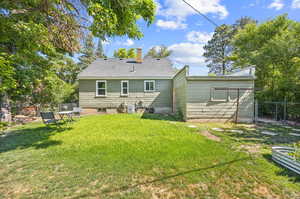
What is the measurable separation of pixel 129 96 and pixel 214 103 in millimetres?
6863

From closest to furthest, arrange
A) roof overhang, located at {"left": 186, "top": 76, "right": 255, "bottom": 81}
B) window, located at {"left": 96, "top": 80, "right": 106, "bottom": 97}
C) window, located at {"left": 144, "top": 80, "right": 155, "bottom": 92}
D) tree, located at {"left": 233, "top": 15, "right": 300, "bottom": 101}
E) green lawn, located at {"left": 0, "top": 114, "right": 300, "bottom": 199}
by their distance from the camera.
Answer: green lawn, located at {"left": 0, "top": 114, "right": 300, "bottom": 199} → roof overhang, located at {"left": 186, "top": 76, "right": 255, "bottom": 81} → tree, located at {"left": 233, "top": 15, "right": 300, "bottom": 101} → window, located at {"left": 96, "top": 80, "right": 106, "bottom": 97} → window, located at {"left": 144, "top": 80, "right": 155, "bottom": 92}

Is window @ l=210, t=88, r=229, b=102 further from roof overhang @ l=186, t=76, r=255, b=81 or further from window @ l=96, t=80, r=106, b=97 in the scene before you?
window @ l=96, t=80, r=106, b=97

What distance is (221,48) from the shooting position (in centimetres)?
2545

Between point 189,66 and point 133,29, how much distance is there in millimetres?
5351

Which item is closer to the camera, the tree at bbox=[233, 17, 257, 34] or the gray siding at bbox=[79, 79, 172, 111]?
the gray siding at bbox=[79, 79, 172, 111]

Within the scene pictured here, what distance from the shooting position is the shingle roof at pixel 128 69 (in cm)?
1207

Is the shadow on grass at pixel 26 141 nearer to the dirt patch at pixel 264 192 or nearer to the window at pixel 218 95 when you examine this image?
the dirt patch at pixel 264 192

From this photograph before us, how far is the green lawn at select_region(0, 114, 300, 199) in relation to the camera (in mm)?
2342

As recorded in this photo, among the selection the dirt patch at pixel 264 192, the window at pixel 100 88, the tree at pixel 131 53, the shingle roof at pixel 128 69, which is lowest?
the dirt patch at pixel 264 192

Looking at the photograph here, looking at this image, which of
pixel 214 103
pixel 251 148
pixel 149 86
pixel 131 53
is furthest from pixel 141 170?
pixel 131 53

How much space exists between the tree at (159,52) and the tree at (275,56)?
1733 centimetres

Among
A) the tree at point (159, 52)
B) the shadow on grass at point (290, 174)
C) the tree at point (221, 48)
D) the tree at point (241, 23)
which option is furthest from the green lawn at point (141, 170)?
the tree at point (159, 52)

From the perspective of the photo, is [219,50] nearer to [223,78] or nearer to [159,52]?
[159,52]

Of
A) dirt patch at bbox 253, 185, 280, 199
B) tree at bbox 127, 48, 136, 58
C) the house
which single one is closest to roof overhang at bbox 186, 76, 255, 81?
the house
